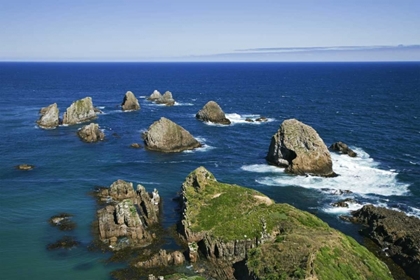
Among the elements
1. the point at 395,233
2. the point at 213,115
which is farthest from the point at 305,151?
the point at 213,115

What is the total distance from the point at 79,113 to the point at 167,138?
4327 cm

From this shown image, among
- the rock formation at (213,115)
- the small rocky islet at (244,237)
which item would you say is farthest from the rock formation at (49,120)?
the small rocky islet at (244,237)

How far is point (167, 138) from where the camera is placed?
95.9 metres

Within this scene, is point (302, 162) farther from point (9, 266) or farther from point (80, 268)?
point (9, 266)

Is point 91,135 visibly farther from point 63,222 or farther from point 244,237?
point 244,237

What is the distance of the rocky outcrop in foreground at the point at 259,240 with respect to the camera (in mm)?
39062

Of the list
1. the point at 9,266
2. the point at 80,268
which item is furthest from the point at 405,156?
the point at 9,266

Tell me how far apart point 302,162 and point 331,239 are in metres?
36.1

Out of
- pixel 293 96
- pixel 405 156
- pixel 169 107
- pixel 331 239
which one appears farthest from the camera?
pixel 293 96

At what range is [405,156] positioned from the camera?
294ft

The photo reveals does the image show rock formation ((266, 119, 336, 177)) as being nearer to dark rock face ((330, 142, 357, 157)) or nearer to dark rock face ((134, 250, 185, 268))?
dark rock face ((330, 142, 357, 157))

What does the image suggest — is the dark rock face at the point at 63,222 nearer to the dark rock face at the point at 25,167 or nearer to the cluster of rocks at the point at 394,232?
the dark rock face at the point at 25,167

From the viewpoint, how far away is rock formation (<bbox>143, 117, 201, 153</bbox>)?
95.3 m

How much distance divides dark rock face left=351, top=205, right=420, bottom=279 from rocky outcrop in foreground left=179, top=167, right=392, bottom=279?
4535 mm
